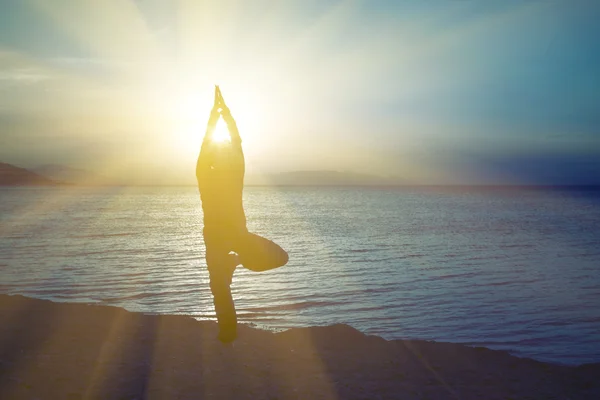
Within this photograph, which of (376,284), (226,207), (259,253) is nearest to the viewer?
(259,253)

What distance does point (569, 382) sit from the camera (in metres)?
12.7

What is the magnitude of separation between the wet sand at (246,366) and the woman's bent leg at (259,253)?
3116mm

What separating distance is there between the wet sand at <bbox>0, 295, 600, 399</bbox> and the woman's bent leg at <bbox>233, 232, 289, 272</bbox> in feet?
10.2

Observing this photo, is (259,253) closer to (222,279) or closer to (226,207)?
(226,207)

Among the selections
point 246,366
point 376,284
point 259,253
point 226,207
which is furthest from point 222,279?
point 376,284

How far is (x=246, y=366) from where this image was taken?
12617mm

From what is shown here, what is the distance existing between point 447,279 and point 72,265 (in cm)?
2276

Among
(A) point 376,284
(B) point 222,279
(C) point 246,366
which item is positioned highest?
(B) point 222,279

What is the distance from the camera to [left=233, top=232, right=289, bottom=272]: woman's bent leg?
934 centimetres

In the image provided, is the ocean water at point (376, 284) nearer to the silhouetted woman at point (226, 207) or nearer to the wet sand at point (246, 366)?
the wet sand at point (246, 366)

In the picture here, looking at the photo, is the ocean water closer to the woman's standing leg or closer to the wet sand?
the wet sand

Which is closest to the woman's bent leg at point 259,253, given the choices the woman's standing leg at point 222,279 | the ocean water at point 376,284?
the woman's standing leg at point 222,279

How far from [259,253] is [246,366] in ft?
14.4

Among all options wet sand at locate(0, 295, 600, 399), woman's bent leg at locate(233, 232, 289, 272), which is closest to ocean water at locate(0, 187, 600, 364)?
wet sand at locate(0, 295, 600, 399)
